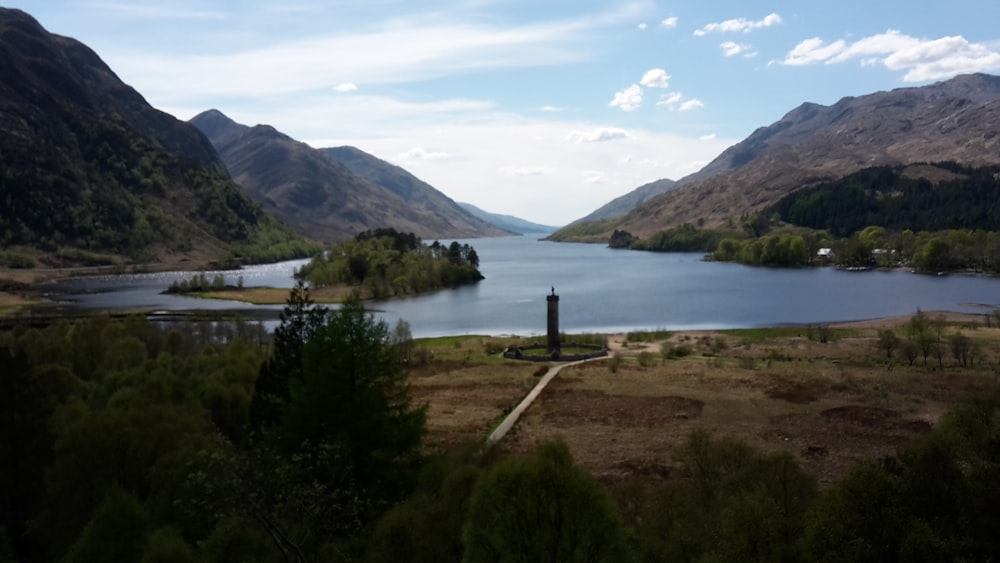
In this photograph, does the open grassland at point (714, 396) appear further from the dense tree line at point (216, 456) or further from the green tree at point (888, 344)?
the dense tree line at point (216, 456)

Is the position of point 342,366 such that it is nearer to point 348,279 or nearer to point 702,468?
point 702,468

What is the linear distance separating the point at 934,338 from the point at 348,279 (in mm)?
113430

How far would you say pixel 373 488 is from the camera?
78.2 ft

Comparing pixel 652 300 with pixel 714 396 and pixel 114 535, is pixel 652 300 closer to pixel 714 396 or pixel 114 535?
pixel 714 396

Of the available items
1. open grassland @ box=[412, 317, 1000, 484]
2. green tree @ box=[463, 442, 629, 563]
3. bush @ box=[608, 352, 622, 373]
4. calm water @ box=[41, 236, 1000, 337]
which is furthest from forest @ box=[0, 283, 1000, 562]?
calm water @ box=[41, 236, 1000, 337]

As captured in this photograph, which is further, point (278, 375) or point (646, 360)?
point (646, 360)

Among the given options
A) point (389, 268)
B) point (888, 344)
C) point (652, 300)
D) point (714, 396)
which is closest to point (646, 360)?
point (714, 396)

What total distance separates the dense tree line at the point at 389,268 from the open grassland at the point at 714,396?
70.8m

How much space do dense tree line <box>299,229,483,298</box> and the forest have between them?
355ft

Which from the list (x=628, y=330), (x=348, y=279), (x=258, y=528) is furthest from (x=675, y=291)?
(x=258, y=528)

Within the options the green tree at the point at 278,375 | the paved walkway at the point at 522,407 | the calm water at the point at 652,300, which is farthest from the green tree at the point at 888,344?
the green tree at the point at 278,375

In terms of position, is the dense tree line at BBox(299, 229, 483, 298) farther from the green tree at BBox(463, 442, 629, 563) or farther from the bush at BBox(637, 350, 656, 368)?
the green tree at BBox(463, 442, 629, 563)

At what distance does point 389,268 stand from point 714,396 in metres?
110

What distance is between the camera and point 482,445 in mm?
31406
